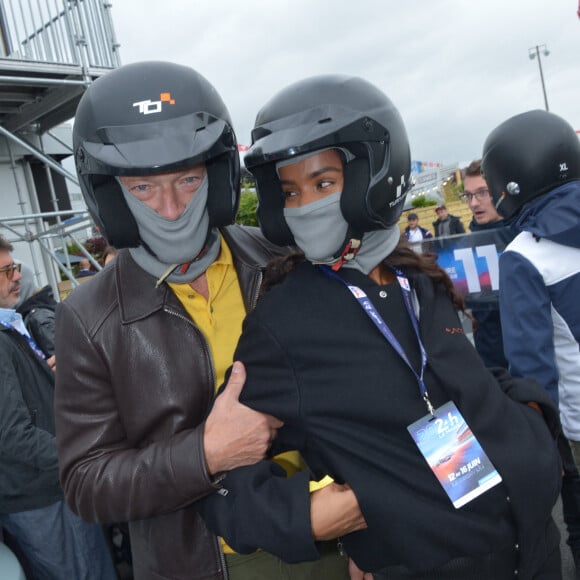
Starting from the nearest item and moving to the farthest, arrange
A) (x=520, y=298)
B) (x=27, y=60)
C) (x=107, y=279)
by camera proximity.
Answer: (x=107, y=279) < (x=520, y=298) < (x=27, y=60)

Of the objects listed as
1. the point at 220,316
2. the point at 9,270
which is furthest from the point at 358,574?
the point at 9,270

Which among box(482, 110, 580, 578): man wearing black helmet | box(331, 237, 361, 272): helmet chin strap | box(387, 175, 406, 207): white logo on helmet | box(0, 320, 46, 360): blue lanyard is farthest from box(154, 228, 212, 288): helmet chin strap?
box(0, 320, 46, 360): blue lanyard

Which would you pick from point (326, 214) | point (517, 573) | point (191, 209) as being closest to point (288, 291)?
point (326, 214)

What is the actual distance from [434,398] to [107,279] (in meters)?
0.92

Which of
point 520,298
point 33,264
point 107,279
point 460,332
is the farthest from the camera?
point 33,264

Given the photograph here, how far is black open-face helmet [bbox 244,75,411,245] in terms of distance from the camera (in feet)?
4.66

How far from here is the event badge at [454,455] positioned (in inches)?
48.3

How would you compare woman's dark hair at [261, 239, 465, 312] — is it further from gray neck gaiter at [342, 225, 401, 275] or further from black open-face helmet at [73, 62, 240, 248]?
black open-face helmet at [73, 62, 240, 248]

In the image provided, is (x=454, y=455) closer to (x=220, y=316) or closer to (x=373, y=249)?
(x=373, y=249)

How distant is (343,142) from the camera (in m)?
1.44

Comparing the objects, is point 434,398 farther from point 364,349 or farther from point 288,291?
point 288,291

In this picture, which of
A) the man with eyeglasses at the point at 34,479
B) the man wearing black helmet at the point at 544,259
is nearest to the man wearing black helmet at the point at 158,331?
the man wearing black helmet at the point at 544,259

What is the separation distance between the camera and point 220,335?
158 cm

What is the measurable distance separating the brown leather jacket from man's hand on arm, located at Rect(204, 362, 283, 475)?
0.03 meters
